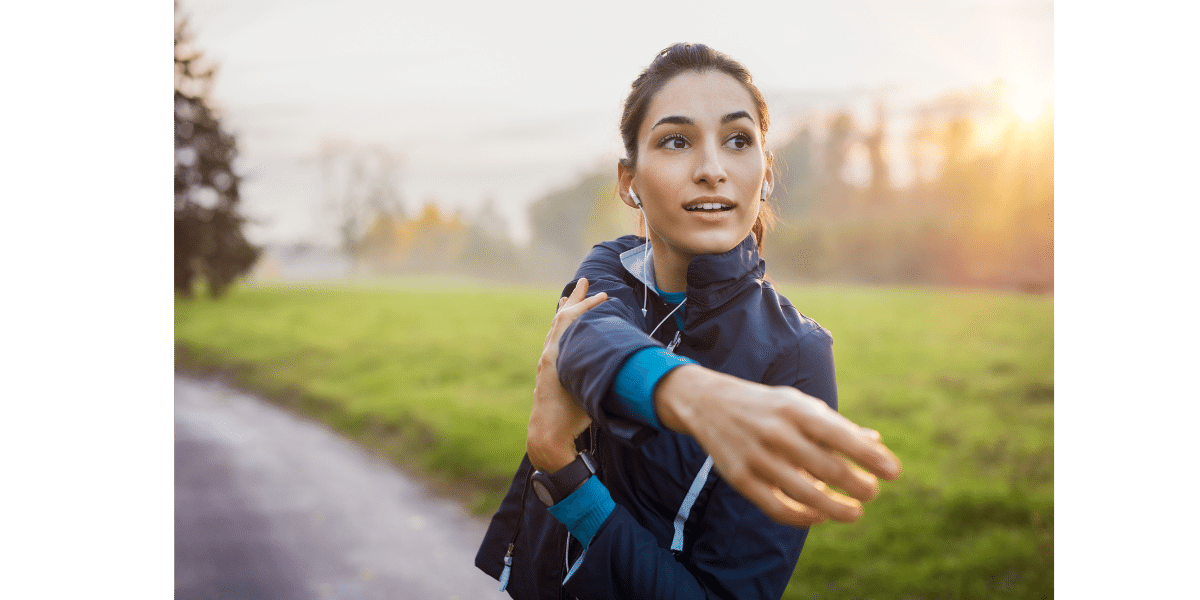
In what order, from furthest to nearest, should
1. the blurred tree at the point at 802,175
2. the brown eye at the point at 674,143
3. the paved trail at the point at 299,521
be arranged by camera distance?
1. the blurred tree at the point at 802,175
2. the paved trail at the point at 299,521
3. the brown eye at the point at 674,143

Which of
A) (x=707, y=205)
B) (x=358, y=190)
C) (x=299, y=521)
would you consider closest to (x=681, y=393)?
(x=707, y=205)

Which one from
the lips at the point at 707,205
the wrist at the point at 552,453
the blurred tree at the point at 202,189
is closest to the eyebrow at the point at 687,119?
the lips at the point at 707,205

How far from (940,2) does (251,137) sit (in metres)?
3.97

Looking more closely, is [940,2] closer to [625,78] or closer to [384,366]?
[625,78]

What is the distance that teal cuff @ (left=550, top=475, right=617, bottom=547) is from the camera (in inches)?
36.8

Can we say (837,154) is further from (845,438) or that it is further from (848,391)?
(845,438)

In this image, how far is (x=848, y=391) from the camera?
13.7ft

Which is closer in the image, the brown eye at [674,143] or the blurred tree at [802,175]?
the brown eye at [674,143]

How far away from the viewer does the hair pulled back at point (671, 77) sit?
3.39 feet

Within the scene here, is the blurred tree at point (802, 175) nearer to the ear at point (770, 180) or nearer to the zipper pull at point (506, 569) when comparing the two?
the ear at point (770, 180)

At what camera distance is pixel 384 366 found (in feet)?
17.1

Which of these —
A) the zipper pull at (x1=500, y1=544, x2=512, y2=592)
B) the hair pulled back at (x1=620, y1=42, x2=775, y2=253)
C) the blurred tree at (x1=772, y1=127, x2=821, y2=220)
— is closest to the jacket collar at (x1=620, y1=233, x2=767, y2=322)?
the hair pulled back at (x1=620, y1=42, x2=775, y2=253)

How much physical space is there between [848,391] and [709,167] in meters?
3.56

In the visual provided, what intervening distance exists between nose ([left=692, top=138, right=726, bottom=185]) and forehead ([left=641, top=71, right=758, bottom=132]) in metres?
0.04
